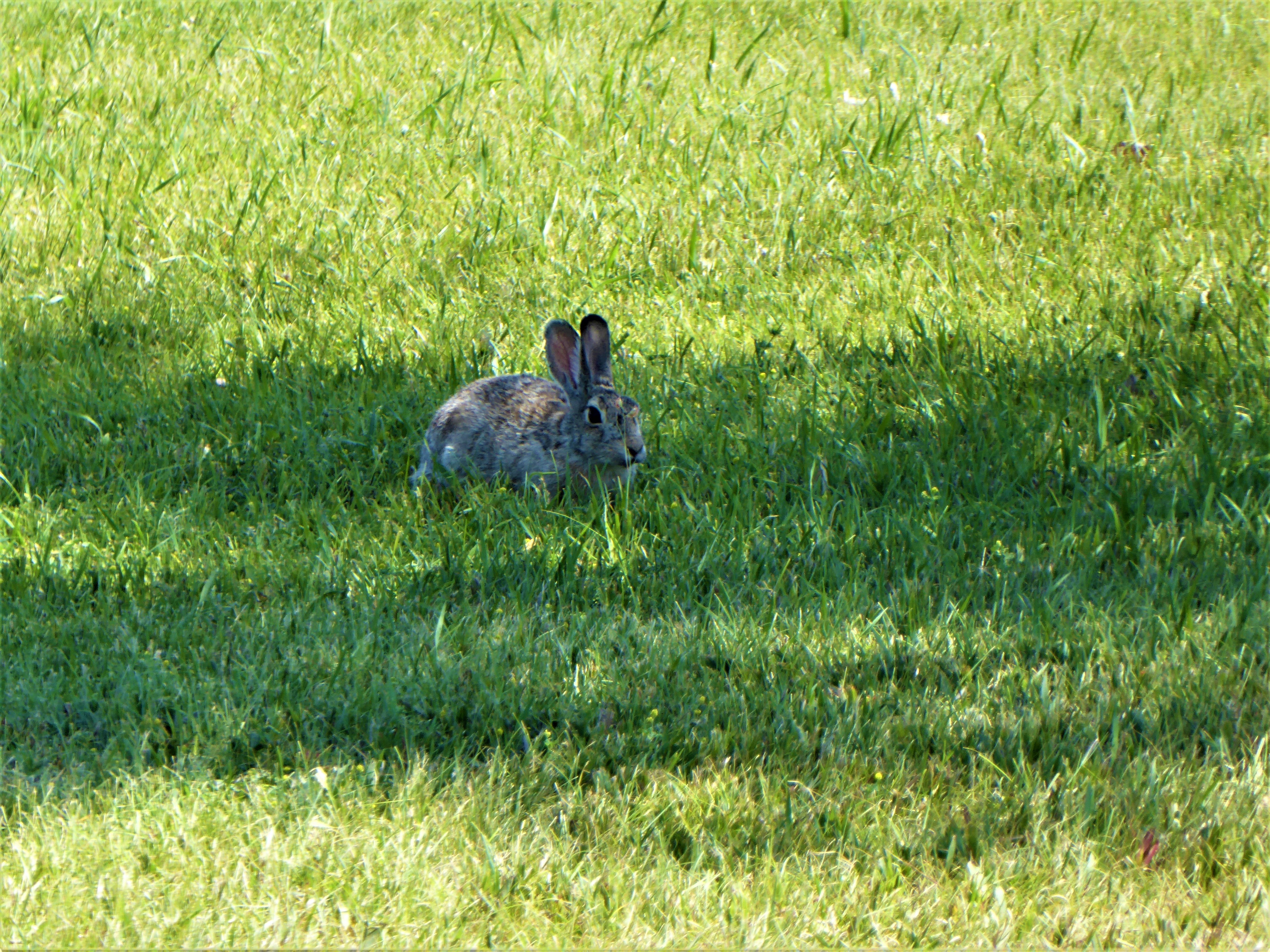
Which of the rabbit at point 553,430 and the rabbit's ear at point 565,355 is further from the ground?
the rabbit's ear at point 565,355

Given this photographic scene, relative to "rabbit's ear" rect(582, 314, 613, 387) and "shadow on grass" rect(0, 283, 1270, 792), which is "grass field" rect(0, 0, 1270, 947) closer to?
"shadow on grass" rect(0, 283, 1270, 792)

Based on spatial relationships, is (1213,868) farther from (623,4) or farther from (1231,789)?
(623,4)

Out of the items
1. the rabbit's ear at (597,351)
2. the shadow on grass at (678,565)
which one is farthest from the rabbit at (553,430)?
the shadow on grass at (678,565)

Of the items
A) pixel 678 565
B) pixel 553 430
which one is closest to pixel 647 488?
pixel 553 430

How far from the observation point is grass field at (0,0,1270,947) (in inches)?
128

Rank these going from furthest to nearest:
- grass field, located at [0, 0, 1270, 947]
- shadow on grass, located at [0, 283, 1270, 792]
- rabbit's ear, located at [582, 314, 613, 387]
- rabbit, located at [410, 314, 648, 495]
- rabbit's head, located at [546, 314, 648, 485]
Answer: rabbit's ear, located at [582, 314, 613, 387], rabbit, located at [410, 314, 648, 495], rabbit's head, located at [546, 314, 648, 485], shadow on grass, located at [0, 283, 1270, 792], grass field, located at [0, 0, 1270, 947]

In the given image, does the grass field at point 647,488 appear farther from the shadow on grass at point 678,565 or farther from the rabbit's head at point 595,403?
the rabbit's head at point 595,403

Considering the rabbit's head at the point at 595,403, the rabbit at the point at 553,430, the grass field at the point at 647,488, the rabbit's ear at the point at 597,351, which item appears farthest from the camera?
Result: the rabbit's ear at the point at 597,351

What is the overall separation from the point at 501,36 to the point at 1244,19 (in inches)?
245

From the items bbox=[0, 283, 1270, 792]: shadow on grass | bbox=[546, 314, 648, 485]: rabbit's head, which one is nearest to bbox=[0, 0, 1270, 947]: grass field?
bbox=[0, 283, 1270, 792]: shadow on grass

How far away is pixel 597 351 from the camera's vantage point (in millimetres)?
5715

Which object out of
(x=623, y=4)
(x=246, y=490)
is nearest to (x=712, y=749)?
(x=246, y=490)

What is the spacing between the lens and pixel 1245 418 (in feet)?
18.9

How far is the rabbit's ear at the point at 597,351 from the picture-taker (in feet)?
18.4
